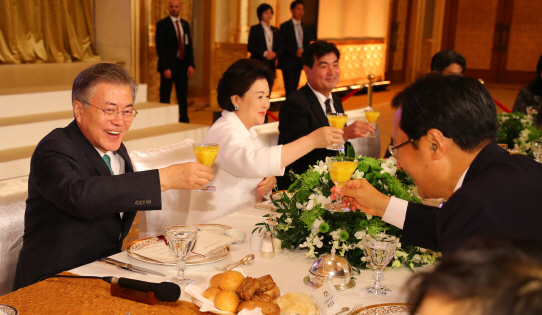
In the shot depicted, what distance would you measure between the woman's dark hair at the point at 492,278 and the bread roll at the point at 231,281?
3.23 ft

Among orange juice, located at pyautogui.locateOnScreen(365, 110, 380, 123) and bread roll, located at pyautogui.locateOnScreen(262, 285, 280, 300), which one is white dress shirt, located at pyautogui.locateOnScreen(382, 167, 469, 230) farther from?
orange juice, located at pyautogui.locateOnScreen(365, 110, 380, 123)

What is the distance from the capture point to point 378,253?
64.0 inches

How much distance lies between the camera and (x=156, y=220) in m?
2.79

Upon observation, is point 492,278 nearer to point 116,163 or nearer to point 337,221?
point 337,221

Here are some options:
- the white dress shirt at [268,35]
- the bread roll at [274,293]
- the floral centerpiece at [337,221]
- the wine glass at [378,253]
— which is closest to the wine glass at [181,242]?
the bread roll at [274,293]

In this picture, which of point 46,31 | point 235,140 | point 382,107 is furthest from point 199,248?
point 382,107

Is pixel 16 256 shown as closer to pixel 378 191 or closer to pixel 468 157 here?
pixel 378 191

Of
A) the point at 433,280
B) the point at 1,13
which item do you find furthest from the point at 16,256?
the point at 1,13

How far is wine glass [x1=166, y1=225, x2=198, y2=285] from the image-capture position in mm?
1610

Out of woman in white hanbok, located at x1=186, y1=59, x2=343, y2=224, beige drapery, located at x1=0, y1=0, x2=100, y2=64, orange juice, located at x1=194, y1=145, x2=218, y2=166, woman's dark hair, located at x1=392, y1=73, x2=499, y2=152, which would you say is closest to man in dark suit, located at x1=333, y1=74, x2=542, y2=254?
woman's dark hair, located at x1=392, y1=73, x2=499, y2=152

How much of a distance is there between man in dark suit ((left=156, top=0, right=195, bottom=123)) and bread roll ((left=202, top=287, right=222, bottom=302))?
6041mm

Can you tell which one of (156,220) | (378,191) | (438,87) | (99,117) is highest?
(438,87)

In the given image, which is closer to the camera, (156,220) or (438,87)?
(438,87)

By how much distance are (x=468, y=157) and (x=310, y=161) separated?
86.6 inches
